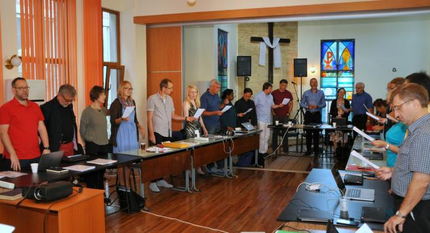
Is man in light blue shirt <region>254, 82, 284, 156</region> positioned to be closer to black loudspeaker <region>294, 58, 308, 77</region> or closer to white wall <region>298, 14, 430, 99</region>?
black loudspeaker <region>294, 58, 308, 77</region>

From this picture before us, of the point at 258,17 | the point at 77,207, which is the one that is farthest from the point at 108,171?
the point at 77,207

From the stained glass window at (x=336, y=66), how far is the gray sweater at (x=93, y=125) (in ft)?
29.7

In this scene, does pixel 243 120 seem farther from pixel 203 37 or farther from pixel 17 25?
pixel 17 25

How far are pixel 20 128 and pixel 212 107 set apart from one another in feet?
12.4

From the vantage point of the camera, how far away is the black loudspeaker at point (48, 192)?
323 cm

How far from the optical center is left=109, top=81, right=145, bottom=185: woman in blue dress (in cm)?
574

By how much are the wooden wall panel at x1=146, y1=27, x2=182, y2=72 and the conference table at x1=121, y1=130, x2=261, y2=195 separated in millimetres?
2162

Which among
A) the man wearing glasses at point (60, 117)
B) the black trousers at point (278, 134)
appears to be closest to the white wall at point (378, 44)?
the black trousers at point (278, 134)

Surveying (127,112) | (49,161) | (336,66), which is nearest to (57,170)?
(49,161)

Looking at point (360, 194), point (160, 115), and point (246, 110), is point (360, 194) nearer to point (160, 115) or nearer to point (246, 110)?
point (160, 115)

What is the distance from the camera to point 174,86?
343 inches

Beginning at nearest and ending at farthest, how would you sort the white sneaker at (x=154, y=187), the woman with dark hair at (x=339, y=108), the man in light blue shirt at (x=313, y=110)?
the white sneaker at (x=154, y=187), the man in light blue shirt at (x=313, y=110), the woman with dark hair at (x=339, y=108)

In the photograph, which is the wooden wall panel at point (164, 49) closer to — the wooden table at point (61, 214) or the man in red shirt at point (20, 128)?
the man in red shirt at point (20, 128)

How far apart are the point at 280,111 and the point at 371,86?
11.1 ft
